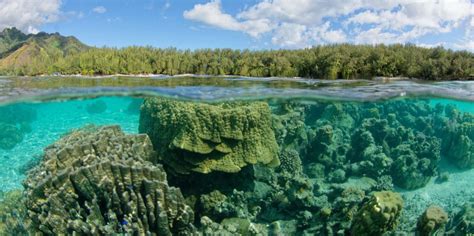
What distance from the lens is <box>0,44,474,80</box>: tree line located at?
13.5m

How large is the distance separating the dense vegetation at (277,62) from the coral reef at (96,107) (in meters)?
2.50

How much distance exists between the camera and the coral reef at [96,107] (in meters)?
17.1

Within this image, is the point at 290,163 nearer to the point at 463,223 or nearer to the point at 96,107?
the point at 463,223

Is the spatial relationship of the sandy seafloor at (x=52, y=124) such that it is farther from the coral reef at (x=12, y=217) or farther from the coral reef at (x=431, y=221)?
the coral reef at (x=431, y=221)

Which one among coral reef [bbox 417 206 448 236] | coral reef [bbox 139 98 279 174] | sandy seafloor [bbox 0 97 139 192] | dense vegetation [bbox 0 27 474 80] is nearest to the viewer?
coral reef [bbox 417 206 448 236]

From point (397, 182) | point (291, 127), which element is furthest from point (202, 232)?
point (397, 182)

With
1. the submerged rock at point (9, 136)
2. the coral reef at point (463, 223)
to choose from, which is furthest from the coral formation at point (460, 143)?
the submerged rock at point (9, 136)

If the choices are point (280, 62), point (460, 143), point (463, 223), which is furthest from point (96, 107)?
point (460, 143)

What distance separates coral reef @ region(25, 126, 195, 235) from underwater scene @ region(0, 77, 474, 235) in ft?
0.07

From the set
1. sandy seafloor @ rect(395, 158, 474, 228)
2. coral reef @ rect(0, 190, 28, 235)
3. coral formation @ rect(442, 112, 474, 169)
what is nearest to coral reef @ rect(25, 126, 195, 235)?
coral reef @ rect(0, 190, 28, 235)

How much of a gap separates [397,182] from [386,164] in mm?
1241

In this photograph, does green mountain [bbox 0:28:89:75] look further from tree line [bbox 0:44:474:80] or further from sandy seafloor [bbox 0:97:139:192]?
sandy seafloor [bbox 0:97:139:192]

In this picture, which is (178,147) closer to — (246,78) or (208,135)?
(208,135)

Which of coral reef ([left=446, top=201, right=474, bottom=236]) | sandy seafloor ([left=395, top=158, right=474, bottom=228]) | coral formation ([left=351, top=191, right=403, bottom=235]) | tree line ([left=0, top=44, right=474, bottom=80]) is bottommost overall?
sandy seafloor ([left=395, top=158, right=474, bottom=228])
